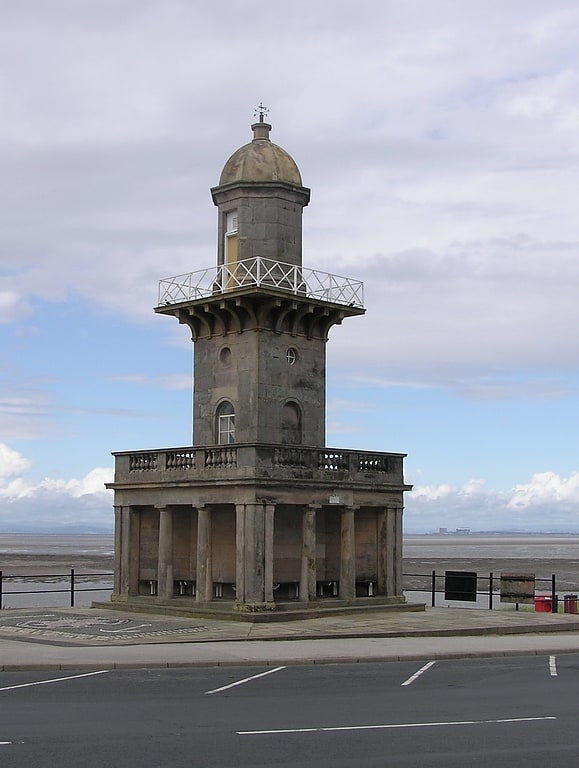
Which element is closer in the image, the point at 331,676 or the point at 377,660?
the point at 331,676

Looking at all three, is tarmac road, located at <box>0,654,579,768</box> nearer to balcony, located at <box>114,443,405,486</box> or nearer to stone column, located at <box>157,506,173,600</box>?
balcony, located at <box>114,443,405,486</box>

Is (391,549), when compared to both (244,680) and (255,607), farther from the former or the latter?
(244,680)

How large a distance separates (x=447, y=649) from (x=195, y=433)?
48.3 feet

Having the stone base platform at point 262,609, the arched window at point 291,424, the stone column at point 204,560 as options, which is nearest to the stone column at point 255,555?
the stone base platform at point 262,609

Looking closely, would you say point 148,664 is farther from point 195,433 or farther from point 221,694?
point 195,433

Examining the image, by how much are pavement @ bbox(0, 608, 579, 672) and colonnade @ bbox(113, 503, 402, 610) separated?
4.00ft

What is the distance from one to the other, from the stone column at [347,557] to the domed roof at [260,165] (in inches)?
434

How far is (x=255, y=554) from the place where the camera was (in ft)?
103

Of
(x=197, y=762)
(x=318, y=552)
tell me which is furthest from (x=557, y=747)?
(x=318, y=552)

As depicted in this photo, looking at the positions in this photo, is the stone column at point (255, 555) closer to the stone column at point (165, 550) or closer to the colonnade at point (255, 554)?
the colonnade at point (255, 554)

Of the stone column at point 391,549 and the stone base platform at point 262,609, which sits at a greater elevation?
the stone column at point 391,549

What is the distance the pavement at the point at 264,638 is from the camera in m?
21.9

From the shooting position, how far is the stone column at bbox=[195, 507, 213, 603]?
32.7m

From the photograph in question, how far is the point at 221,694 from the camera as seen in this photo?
57.2 ft
